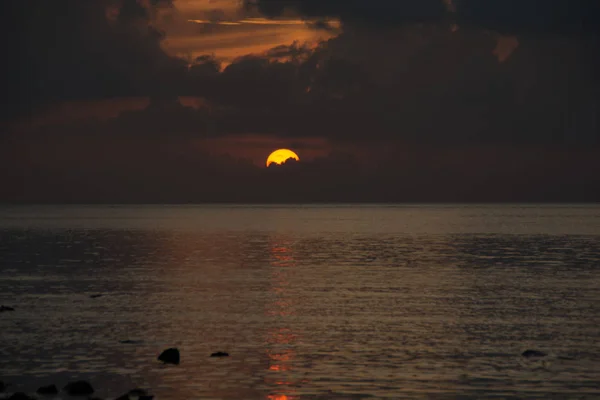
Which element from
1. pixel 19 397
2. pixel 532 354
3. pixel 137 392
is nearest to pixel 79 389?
pixel 137 392

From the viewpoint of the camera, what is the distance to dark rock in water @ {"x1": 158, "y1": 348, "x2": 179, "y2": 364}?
127 ft

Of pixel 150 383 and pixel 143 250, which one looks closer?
pixel 150 383

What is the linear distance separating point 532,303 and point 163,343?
28.8 m

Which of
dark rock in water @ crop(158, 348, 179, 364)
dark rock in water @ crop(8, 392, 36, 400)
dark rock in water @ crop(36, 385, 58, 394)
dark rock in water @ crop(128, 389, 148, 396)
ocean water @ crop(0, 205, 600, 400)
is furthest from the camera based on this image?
dark rock in water @ crop(158, 348, 179, 364)

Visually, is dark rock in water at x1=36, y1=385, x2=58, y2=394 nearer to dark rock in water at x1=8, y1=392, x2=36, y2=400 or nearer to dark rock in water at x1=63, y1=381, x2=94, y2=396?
dark rock in water at x1=63, y1=381, x2=94, y2=396

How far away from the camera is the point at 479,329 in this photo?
4953 centimetres

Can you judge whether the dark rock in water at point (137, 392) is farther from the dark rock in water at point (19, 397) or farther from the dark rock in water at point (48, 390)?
the dark rock in water at point (19, 397)

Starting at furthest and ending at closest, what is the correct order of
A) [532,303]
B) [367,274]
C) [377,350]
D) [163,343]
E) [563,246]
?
[563,246] < [367,274] < [532,303] < [163,343] < [377,350]

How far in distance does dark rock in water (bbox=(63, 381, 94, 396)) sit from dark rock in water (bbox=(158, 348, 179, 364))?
6317 millimetres

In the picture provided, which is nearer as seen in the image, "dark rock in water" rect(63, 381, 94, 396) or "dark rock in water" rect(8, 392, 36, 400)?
"dark rock in water" rect(8, 392, 36, 400)

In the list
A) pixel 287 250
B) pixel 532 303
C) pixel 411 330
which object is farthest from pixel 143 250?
pixel 411 330

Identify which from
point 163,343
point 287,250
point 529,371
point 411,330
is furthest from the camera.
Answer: point 287,250

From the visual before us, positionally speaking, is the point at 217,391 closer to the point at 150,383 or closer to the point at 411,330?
the point at 150,383

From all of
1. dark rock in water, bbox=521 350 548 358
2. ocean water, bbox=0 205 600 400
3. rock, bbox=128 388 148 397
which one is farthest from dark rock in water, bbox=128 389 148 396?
dark rock in water, bbox=521 350 548 358
